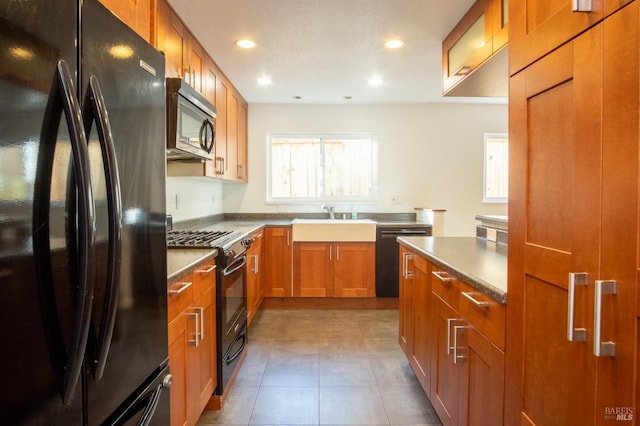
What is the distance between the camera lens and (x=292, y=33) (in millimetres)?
2475

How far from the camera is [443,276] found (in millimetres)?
1702

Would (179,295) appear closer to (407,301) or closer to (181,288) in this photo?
(181,288)

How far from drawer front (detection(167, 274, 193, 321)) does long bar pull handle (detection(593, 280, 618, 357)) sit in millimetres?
1313

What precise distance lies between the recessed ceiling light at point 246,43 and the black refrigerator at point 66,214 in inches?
68.4

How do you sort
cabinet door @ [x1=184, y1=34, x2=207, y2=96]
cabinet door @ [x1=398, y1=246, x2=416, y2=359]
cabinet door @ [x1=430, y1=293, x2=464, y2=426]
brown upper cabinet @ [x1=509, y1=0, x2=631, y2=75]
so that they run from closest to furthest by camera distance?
brown upper cabinet @ [x1=509, y1=0, x2=631, y2=75] < cabinet door @ [x1=430, y1=293, x2=464, y2=426] < cabinet door @ [x1=398, y1=246, x2=416, y2=359] < cabinet door @ [x1=184, y1=34, x2=207, y2=96]

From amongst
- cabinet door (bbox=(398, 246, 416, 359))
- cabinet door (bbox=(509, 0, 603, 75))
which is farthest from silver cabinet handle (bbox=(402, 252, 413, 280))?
cabinet door (bbox=(509, 0, 603, 75))

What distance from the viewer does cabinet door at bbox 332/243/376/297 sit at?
3.88 m

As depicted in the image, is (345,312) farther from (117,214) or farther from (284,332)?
(117,214)

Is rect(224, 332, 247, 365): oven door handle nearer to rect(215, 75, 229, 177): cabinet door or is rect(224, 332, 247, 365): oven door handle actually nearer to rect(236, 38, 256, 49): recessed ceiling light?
rect(215, 75, 229, 177): cabinet door

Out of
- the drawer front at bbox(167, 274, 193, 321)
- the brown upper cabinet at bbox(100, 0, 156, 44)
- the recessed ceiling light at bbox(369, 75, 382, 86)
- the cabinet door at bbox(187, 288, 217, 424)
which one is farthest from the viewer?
A: the recessed ceiling light at bbox(369, 75, 382, 86)

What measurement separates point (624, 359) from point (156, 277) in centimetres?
120

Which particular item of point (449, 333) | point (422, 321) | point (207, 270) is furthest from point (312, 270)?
point (449, 333)

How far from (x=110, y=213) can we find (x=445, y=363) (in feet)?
5.02

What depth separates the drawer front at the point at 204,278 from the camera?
172 cm
